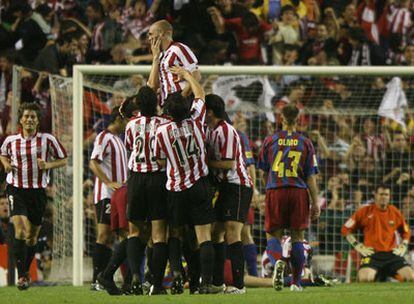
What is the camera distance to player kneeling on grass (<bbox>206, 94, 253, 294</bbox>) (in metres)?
13.5

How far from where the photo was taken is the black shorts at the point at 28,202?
15609mm

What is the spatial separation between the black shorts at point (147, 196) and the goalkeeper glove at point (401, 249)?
584cm

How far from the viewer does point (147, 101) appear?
13164 millimetres

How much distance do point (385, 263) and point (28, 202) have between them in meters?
5.27

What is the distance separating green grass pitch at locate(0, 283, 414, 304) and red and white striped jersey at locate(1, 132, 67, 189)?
4.38 feet

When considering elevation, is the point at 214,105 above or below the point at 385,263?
above

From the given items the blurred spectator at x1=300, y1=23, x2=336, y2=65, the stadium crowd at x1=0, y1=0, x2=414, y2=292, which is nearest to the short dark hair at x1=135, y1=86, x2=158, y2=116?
the stadium crowd at x1=0, y1=0, x2=414, y2=292

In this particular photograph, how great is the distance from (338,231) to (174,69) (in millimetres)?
6762

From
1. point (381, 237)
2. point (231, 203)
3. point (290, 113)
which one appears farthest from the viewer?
point (381, 237)

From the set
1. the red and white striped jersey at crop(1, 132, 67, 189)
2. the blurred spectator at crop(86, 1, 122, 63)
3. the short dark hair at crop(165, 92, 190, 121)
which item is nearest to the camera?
the short dark hair at crop(165, 92, 190, 121)

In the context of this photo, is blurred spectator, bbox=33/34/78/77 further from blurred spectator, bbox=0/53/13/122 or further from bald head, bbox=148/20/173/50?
bald head, bbox=148/20/173/50

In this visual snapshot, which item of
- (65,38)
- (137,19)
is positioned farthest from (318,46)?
(65,38)

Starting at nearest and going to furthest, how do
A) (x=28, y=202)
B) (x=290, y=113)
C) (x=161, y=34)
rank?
(x=161, y=34), (x=290, y=113), (x=28, y=202)

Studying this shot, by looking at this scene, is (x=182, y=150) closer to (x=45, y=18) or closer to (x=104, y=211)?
(x=104, y=211)
